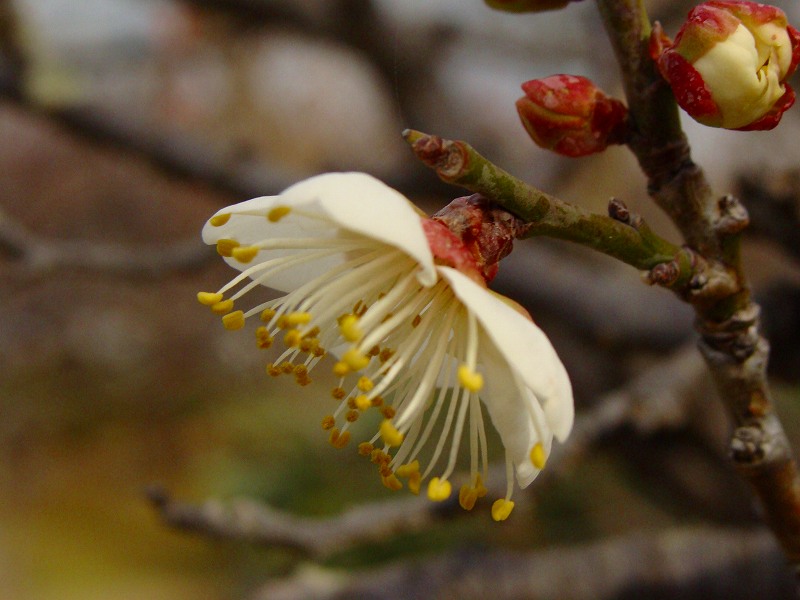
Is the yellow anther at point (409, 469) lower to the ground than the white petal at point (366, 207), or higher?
lower

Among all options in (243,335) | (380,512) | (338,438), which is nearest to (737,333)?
(338,438)

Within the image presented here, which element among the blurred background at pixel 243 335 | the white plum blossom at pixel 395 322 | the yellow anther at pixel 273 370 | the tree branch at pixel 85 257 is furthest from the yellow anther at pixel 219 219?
the tree branch at pixel 85 257

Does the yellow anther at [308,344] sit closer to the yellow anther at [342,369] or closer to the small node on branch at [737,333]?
the yellow anther at [342,369]

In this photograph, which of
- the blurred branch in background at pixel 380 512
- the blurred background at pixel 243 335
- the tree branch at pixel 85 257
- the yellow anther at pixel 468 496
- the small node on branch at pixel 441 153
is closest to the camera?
the small node on branch at pixel 441 153

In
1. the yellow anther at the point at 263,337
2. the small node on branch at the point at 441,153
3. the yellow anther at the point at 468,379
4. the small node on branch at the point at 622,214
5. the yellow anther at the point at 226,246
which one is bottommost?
the yellow anther at the point at 263,337

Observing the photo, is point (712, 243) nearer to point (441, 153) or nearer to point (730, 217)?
point (730, 217)

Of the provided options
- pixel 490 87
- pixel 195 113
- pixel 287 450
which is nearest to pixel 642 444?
pixel 287 450
